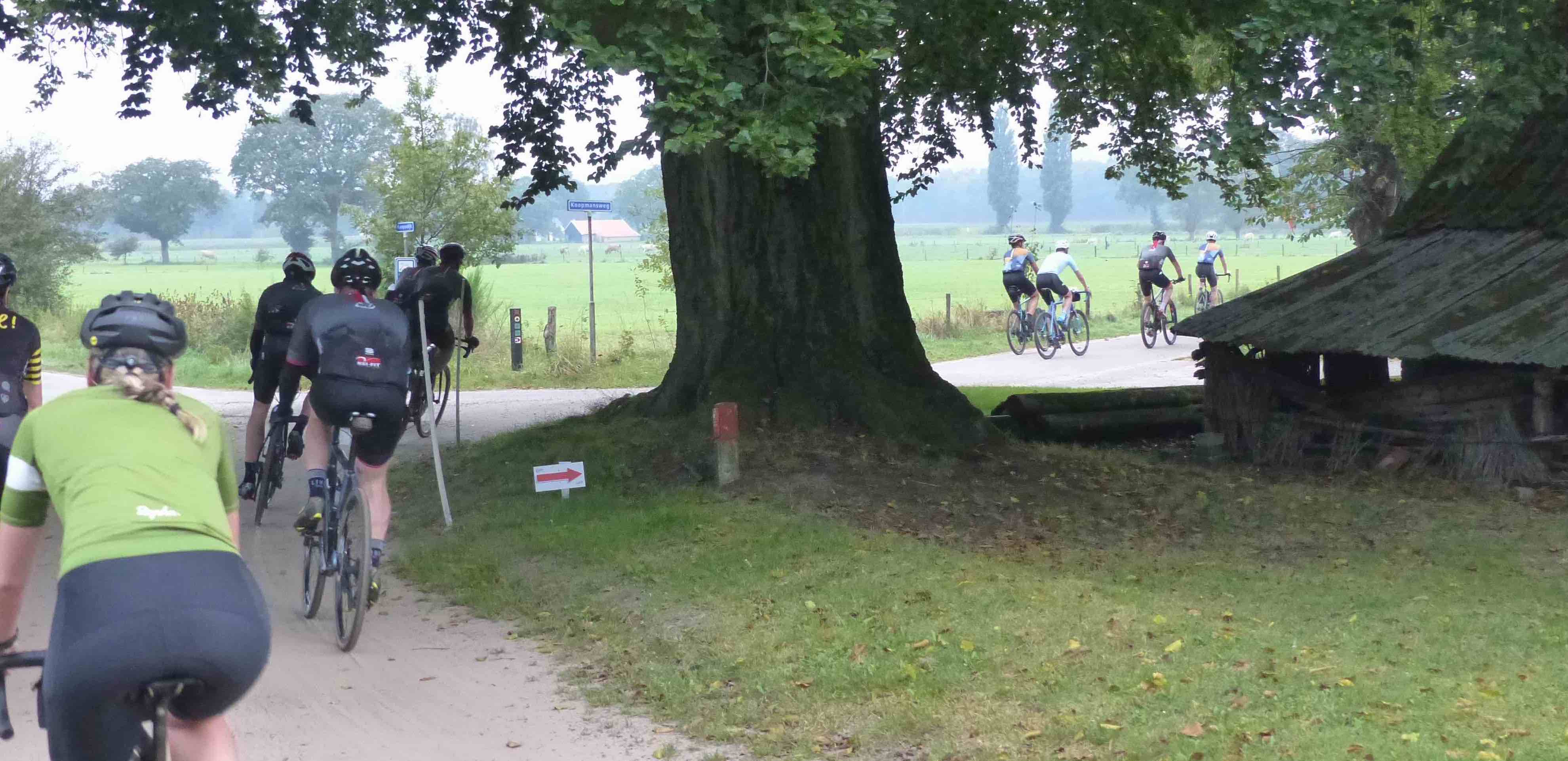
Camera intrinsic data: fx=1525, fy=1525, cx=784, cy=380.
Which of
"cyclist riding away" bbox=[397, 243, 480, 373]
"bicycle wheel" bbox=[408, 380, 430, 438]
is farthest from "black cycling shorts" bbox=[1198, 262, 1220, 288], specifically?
"cyclist riding away" bbox=[397, 243, 480, 373]

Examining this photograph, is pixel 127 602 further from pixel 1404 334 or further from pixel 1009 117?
pixel 1009 117

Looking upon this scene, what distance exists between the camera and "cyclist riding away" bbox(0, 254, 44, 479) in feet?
22.5

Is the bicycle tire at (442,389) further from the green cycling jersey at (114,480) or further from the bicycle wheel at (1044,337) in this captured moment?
the bicycle wheel at (1044,337)

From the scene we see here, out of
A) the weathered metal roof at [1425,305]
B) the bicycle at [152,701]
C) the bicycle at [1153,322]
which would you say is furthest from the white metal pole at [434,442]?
the bicycle at [1153,322]

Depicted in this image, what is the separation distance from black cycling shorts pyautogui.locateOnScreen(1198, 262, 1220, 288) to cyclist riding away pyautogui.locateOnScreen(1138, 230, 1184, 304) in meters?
1.93

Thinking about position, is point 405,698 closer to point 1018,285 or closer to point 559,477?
point 559,477

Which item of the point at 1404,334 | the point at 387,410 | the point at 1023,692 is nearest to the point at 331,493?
the point at 387,410

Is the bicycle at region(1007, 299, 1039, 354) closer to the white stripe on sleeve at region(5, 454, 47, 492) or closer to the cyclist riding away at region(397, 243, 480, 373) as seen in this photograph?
the cyclist riding away at region(397, 243, 480, 373)

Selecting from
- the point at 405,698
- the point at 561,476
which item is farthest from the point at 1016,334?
the point at 405,698

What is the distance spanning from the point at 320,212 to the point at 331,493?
285 ft

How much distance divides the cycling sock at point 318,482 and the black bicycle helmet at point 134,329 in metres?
4.11

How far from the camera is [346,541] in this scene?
7582mm

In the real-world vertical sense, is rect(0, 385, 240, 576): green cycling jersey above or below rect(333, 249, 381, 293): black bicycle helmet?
below

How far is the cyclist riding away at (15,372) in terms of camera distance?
22.5ft
